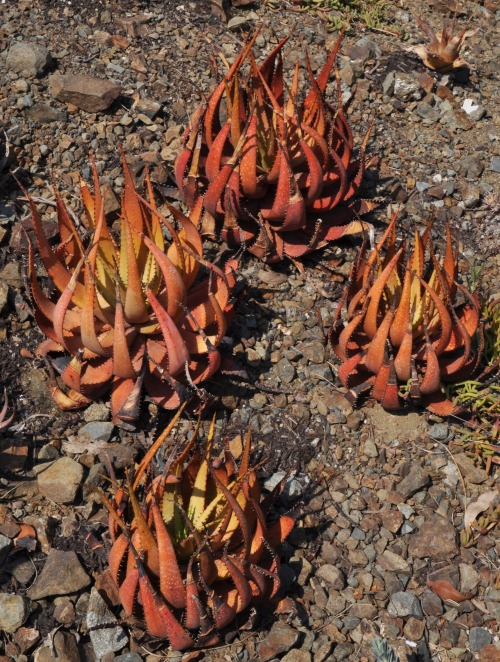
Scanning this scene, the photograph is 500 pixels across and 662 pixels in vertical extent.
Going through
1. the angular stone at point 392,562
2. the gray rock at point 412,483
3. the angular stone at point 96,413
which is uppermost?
the angular stone at point 96,413

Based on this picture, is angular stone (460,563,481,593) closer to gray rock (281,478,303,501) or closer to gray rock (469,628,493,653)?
gray rock (469,628,493,653)

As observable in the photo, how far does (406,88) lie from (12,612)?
365cm

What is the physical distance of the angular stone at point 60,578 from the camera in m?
2.97

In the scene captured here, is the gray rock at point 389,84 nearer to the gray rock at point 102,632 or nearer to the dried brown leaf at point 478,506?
the dried brown leaf at point 478,506

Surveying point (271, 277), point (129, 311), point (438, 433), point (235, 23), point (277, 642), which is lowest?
point (277, 642)

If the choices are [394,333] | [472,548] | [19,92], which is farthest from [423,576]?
[19,92]

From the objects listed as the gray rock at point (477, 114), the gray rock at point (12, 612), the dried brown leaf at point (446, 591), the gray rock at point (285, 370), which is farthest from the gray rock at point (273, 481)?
the gray rock at point (477, 114)

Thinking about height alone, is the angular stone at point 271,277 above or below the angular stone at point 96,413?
above

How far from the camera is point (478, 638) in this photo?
312 cm

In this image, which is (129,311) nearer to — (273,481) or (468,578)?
(273,481)

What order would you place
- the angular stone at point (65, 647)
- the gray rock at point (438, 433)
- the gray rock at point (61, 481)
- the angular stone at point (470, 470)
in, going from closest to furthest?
1. the angular stone at point (65, 647)
2. the gray rock at point (61, 481)
3. the angular stone at point (470, 470)
4. the gray rock at point (438, 433)

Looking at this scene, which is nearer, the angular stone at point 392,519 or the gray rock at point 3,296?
the angular stone at point 392,519

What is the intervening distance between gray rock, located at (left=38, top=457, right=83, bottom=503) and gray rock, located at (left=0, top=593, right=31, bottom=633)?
1.37ft

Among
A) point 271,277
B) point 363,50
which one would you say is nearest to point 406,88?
point 363,50
